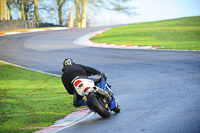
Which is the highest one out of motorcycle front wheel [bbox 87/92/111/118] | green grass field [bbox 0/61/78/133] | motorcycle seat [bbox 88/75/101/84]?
motorcycle seat [bbox 88/75/101/84]

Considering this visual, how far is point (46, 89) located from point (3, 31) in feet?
92.8

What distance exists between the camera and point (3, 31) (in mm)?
37844

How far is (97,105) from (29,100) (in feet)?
12.9

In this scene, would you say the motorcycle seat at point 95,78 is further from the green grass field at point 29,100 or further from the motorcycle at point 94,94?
the green grass field at point 29,100

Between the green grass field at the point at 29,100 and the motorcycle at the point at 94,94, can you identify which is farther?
the green grass field at the point at 29,100

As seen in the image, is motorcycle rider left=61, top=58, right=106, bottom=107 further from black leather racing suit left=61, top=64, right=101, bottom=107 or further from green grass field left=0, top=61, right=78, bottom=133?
green grass field left=0, top=61, right=78, bottom=133

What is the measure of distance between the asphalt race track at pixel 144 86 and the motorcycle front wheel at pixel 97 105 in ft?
0.65

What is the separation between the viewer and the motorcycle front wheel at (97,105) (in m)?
6.65

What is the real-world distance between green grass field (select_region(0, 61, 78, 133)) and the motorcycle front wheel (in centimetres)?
130

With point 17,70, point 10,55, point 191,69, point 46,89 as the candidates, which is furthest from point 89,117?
point 10,55

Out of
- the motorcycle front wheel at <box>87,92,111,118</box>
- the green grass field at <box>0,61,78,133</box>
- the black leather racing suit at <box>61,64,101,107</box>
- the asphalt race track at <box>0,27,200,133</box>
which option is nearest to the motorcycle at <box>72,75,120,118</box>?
the motorcycle front wheel at <box>87,92,111,118</box>

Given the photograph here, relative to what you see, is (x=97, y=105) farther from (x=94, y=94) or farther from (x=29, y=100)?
(x=29, y=100)

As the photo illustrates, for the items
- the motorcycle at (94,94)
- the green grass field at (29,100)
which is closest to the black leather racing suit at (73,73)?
the motorcycle at (94,94)

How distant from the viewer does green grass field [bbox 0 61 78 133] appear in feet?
24.6
